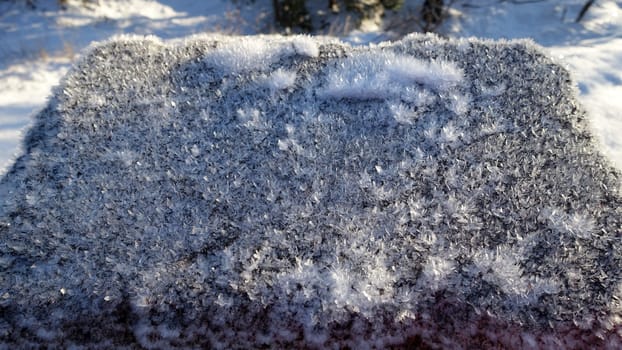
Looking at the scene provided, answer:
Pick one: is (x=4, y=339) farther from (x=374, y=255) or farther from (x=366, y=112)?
(x=366, y=112)

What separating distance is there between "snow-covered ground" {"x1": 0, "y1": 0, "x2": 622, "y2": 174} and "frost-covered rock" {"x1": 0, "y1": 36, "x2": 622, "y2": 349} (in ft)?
13.3

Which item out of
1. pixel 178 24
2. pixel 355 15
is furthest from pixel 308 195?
pixel 178 24

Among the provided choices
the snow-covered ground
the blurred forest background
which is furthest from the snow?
the blurred forest background

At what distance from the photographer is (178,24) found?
7973mm

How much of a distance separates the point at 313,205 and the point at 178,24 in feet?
22.7

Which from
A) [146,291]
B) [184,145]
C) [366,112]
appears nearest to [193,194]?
[184,145]

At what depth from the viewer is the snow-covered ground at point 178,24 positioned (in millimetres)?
6496

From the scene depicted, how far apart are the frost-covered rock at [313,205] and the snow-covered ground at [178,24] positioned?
13.3 feet

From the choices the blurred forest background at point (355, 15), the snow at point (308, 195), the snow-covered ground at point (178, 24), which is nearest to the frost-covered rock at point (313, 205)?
the snow at point (308, 195)

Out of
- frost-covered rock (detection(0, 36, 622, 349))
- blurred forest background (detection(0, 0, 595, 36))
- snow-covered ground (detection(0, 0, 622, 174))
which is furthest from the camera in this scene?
blurred forest background (detection(0, 0, 595, 36))

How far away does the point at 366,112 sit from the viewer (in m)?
2.54

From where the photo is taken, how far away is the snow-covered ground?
650cm

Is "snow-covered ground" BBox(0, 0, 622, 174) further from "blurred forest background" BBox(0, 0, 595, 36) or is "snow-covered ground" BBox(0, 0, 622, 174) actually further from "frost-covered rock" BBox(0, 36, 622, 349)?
"frost-covered rock" BBox(0, 36, 622, 349)

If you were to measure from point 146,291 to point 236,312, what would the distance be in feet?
1.33
